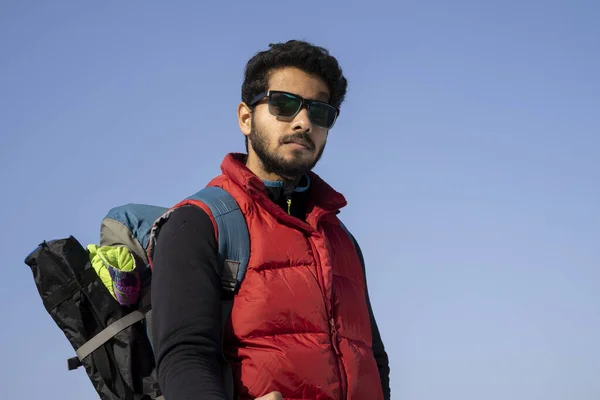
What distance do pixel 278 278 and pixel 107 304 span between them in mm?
869

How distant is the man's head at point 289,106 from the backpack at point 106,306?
0.42m

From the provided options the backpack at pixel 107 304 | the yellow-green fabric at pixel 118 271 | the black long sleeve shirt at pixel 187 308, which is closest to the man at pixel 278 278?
the black long sleeve shirt at pixel 187 308

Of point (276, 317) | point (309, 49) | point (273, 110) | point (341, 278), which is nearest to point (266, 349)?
point (276, 317)

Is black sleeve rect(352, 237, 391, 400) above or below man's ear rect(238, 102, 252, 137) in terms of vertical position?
below

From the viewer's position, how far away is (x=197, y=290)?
10.9 feet

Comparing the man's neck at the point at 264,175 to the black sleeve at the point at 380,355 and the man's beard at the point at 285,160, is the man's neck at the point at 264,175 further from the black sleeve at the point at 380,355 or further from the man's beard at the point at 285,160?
the black sleeve at the point at 380,355

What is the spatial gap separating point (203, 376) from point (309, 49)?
6.01ft

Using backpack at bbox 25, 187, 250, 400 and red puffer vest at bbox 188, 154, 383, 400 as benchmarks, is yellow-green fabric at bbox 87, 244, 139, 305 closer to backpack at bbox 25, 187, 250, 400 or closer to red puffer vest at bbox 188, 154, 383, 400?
backpack at bbox 25, 187, 250, 400

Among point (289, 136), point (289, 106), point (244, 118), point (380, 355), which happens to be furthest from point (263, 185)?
point (380, 355)

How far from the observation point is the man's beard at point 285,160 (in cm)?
393

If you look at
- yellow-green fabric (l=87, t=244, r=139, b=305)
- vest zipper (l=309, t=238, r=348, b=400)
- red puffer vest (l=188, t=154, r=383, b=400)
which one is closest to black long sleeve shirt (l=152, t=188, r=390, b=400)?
red puffer vest (l=188, t=154, r=383, b=400)

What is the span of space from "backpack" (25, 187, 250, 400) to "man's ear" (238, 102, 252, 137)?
0.60 metres

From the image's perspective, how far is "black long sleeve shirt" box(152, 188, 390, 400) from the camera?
316 cm

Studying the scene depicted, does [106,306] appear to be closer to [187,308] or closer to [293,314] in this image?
[187,308]
